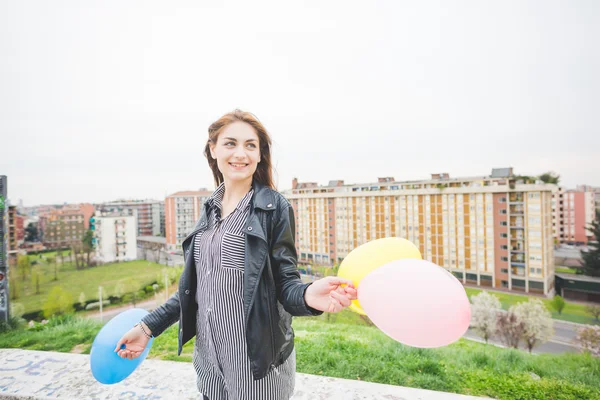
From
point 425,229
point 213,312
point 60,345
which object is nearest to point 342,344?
point 213,312

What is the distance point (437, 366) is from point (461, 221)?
74.7ft

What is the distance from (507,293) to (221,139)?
83.6 ft

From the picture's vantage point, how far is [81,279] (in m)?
16.4

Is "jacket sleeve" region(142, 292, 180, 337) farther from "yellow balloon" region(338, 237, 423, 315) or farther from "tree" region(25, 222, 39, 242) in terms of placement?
"tree" region(25, 222, 39, 242)

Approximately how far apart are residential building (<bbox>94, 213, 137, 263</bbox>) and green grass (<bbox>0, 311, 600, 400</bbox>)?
20570 millimetres

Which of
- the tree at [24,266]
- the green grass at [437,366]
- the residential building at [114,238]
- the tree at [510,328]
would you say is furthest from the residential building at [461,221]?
the green grass at [437,366]

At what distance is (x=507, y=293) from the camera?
2103 cm

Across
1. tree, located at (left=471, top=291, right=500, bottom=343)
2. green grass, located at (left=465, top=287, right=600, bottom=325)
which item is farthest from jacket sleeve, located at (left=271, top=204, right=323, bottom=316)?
green grass, located at (left=465, top=287, right=600, bottom=325)

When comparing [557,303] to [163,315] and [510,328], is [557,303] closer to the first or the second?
[510,328]

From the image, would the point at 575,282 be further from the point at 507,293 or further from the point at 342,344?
the point at 342,344

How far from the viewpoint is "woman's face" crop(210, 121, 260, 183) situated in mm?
782

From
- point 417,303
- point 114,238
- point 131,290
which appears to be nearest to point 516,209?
point 131,290

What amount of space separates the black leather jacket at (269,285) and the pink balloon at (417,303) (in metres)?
0.17

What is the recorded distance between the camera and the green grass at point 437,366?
170 cm
